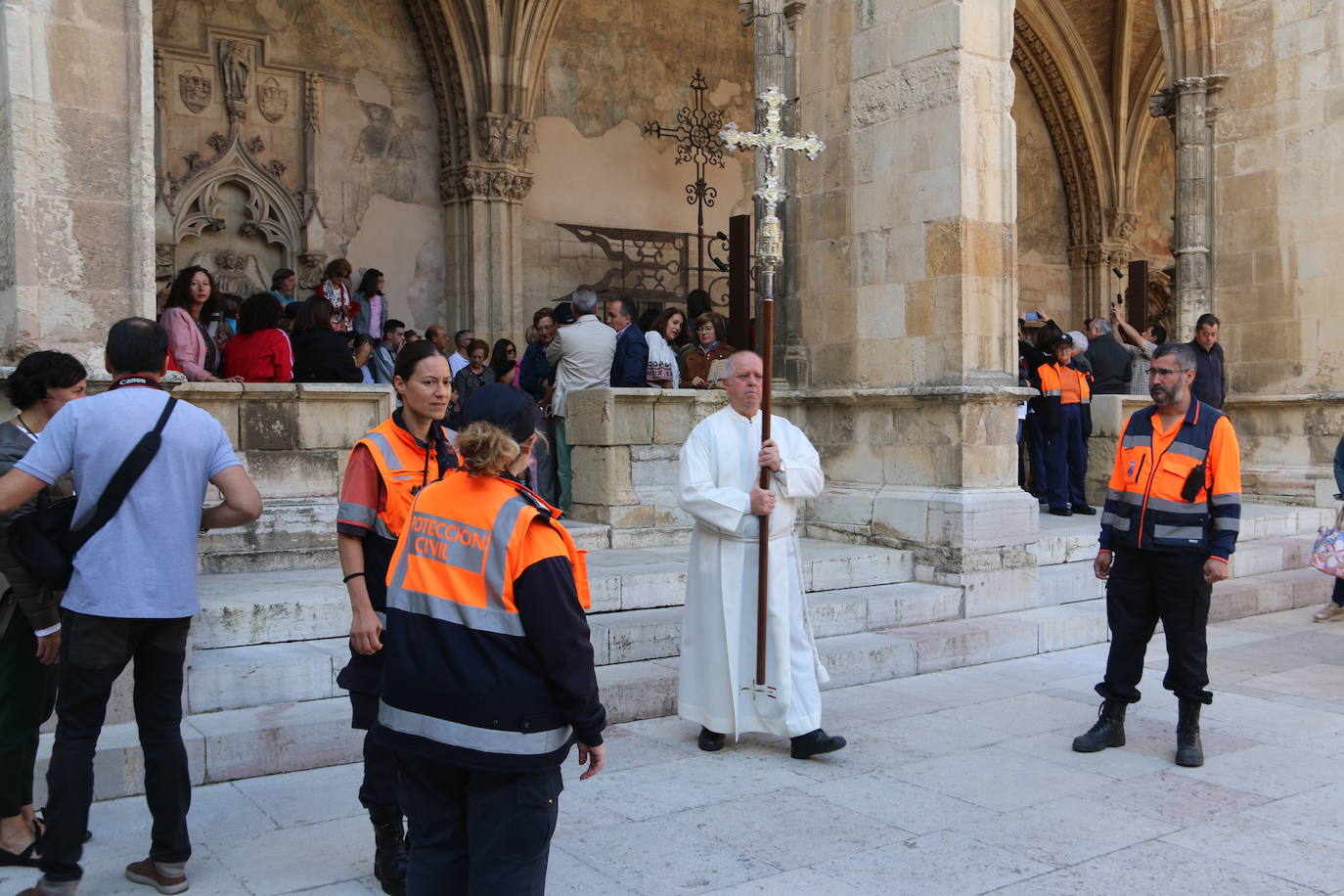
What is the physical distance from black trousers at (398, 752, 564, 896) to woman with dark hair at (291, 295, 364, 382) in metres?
5.37

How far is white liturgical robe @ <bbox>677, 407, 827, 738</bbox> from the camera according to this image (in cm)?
530

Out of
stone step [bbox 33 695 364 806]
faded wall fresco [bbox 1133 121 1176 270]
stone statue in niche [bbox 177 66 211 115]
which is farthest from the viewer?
faded wall fresco [bbox 1133 121 1176 270]

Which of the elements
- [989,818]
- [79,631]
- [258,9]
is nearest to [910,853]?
[989,818]

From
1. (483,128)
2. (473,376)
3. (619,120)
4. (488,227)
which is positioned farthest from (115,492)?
(619,120)

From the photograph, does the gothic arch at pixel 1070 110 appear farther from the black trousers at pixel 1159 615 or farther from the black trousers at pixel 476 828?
the black trousers at pixel 476 828

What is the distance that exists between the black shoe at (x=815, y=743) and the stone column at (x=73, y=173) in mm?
3452

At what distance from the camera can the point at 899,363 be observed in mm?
8352

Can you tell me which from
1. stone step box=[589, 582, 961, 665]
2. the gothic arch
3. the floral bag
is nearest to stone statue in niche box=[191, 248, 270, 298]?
stone step box=[589, 582, 961, 665]

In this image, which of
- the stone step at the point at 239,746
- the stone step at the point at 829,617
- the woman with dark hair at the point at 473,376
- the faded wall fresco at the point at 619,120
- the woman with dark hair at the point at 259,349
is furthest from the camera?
the faded wall fresco at the point at 619,120

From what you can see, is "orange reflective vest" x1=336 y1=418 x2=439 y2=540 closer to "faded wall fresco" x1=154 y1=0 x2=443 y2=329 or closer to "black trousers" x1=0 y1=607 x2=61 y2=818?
"black trousers" x1=0 y1=607 x2=61 y2=818

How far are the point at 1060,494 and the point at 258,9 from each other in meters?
9.68

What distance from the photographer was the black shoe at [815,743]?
5195 mm

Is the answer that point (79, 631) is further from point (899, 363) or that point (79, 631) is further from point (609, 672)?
point (899, 363)

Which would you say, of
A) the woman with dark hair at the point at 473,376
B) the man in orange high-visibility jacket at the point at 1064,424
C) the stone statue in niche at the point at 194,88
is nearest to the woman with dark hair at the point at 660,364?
the woman with dark hair at the point at 473,376
